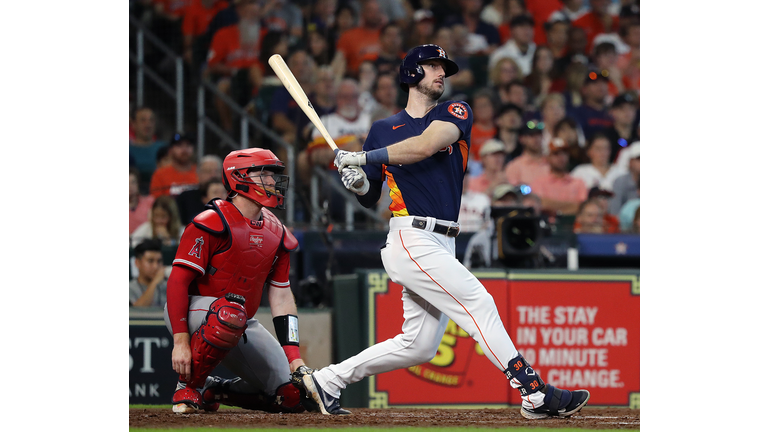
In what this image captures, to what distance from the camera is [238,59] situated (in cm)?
746

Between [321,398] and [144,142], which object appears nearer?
[321,398]

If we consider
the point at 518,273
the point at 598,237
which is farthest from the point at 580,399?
the point at 598,237

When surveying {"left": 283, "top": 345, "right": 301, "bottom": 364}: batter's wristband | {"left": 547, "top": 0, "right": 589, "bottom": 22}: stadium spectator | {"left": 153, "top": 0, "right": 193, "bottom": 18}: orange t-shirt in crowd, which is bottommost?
{"left": 283, "top": 345, "right": 301, "bottom": 364}: batter's wristband

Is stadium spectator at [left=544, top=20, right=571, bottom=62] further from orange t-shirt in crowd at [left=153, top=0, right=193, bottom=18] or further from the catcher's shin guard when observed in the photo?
the catcher's shin guard

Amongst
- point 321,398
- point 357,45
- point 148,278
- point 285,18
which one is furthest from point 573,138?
point 321,398

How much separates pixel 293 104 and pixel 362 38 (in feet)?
4.87

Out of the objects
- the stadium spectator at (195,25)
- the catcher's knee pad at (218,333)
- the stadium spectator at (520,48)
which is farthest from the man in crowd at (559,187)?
the catcher's knee pad at (218,333)

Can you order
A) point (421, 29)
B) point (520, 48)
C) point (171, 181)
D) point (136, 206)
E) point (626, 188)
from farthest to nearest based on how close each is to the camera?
1. point (520, 48)
2. point (421, 29)
3. point (626, 188)
4. point (171, 181)
5. point (136, 206)

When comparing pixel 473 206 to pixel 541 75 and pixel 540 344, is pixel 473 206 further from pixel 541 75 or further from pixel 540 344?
pixel 541 75

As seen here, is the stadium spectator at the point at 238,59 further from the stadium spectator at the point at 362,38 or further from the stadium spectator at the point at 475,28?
the stadium spectator at the point at 475,28

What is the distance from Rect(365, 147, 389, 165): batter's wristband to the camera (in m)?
3.49

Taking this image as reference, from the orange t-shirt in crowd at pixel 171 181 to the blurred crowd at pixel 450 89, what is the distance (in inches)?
0.5

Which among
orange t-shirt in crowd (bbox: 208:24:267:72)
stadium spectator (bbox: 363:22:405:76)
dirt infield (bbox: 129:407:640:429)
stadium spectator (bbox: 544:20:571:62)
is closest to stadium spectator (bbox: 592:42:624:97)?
stadium spectator (bbox: 544:20:571:62)

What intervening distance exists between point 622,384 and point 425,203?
3032 mm
